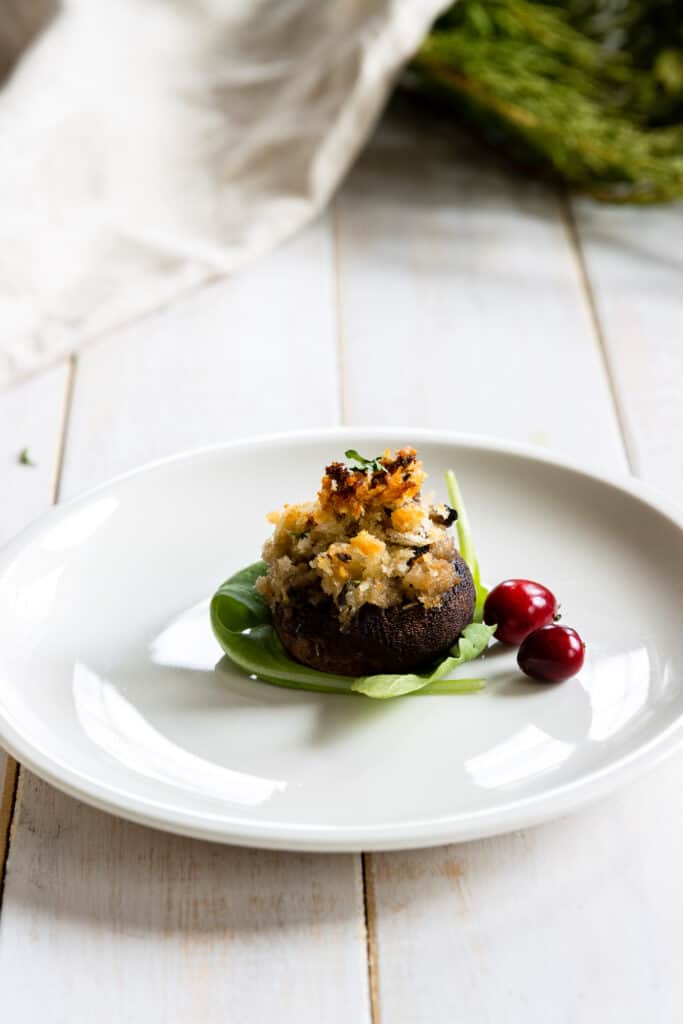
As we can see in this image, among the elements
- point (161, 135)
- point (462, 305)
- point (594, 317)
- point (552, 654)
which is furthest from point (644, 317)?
point (552, 654)

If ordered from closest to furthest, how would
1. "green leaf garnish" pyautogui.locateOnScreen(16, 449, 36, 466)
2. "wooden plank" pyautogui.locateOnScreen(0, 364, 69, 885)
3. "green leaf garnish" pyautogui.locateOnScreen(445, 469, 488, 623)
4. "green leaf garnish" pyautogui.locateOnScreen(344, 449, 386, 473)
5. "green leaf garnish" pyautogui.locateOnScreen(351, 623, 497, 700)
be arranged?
"green leaf garnish" pyautogui.locateOnScreen(351, 623, 497, 700) → "green leaf garnish" pyautogui.locateOnScreen(344, 449, 386, 473) → "green leaf garnish" pyautogui.locateOnScreen(445, 469, 488, 623) → "wooden plank" pyautogui.locateOnScreen(0, 364, 69, 885) → "green leaf garnish" pyautogui.locateOnScreen(16, 449, 36, 466)

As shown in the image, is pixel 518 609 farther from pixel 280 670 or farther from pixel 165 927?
pixel 165 927

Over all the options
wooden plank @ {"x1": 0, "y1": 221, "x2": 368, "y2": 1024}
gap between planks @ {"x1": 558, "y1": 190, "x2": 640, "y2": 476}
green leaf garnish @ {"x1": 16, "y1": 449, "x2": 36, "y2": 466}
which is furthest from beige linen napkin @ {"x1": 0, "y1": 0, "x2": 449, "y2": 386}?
wooden plank @ {"x1": 0, "y1": 221, "x2": 368, "y2": 1024}

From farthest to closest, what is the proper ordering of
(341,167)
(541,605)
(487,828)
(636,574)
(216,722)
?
(341,167) < (636,574) < (541,605) < (216,722) < (487,828)

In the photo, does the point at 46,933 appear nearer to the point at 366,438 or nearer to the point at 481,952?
the point at 481,952

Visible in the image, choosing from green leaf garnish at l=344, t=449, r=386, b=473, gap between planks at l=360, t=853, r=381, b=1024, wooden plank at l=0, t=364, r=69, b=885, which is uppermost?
green leaf garnish at l=344, t=449, r=386, b=473

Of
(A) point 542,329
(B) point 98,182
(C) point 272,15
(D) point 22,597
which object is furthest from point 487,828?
(C) point 272,15

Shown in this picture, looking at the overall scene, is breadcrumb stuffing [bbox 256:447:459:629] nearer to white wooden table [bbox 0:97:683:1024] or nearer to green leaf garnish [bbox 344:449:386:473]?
green leaf garnish [bbox 344:449:386:473]
